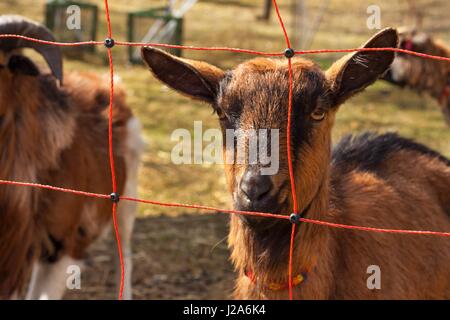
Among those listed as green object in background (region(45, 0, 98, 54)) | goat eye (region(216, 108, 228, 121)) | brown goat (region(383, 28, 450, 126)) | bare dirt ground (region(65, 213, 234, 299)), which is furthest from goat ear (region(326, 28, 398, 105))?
green object in background (region(45, 0, 98, 54))

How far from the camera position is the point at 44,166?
17.6 ft

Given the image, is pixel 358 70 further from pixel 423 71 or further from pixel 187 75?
pixel 423 71

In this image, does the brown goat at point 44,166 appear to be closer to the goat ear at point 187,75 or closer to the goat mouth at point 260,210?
the goat ear at point 187,75

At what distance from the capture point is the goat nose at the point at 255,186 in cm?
325

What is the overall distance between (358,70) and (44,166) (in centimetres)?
257

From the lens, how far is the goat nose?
325 centimetres

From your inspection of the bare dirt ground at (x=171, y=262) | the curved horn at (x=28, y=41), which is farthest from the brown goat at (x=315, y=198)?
the bare dirt ground at (x=171, y=262)

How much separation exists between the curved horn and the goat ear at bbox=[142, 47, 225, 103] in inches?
61.0

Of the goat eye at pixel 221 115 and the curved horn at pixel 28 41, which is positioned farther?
the curved horn at pixel 28 41

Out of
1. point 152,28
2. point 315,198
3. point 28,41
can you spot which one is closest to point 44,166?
point 28,41

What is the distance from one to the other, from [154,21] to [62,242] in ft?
30.6

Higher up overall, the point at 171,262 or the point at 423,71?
the point at 423,71

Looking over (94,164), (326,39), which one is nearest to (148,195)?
(94,164)

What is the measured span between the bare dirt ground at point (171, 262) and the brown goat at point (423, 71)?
2.95 meters
